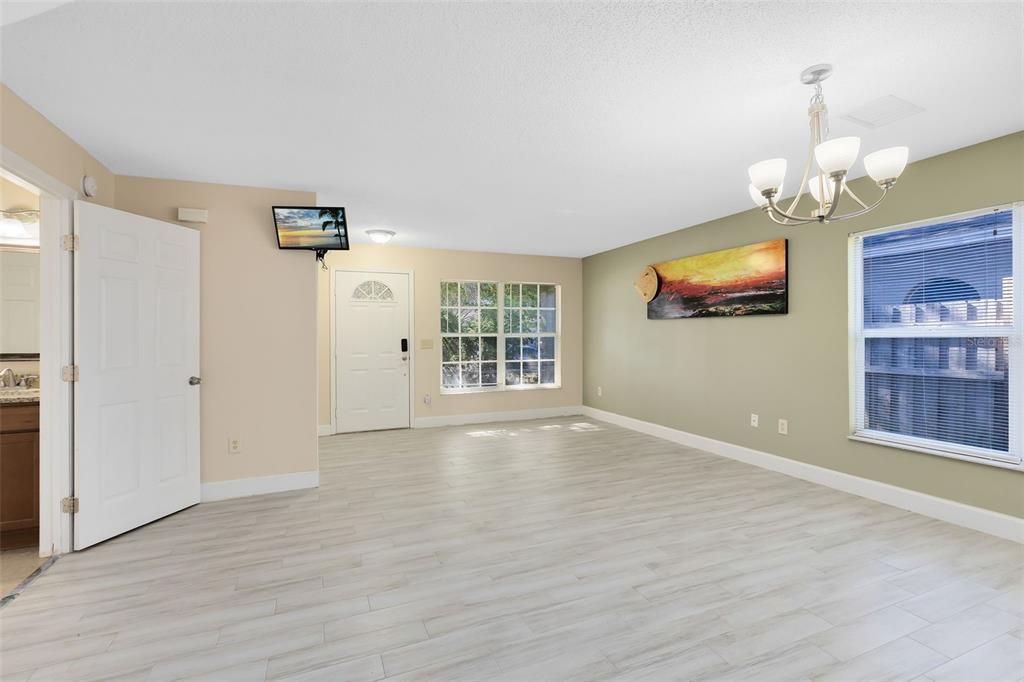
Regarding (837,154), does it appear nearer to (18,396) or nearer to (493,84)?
(493,84)

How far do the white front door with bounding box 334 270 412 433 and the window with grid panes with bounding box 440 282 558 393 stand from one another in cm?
61

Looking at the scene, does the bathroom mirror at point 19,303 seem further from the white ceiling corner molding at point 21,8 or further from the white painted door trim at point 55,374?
the white ceiling corner molding at point 21,8

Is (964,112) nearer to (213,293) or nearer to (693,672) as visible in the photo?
(693,672)

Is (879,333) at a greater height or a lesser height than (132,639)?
greater

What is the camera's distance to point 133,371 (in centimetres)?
306

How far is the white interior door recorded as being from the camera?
2.82m

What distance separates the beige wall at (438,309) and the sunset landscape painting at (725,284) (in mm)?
1771

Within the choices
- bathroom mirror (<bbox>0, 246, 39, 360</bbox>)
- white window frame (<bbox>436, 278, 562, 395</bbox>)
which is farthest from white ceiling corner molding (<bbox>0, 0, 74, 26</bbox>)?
white window frame (<bbox>436, 278, 562, 395</bbox>)

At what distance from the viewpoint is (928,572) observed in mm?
2484

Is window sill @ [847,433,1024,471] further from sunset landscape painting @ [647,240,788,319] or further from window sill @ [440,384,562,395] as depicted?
window sill @ [440,384,562,395]

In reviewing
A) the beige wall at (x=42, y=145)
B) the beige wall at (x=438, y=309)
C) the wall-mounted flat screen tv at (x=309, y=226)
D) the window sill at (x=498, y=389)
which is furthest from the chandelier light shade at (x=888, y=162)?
the window sill at (x=498, y=389)

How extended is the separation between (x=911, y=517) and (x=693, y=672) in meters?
2.57

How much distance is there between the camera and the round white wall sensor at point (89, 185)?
9.73 ft

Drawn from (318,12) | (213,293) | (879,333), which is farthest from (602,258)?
(318,12)
